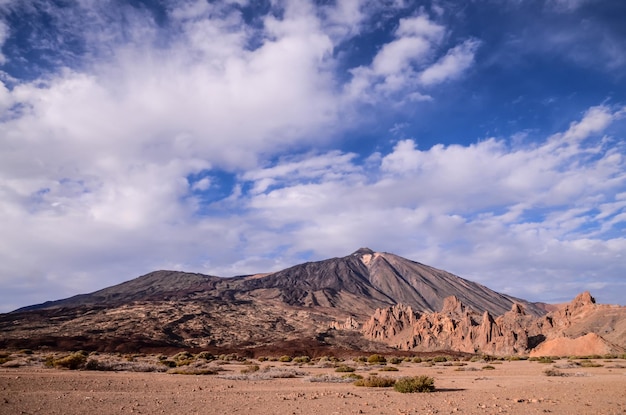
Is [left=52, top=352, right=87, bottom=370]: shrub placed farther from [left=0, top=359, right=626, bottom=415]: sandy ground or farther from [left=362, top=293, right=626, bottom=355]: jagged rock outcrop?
[left=362, top=293, right=626, bottom=355]: jagged rock outcrop

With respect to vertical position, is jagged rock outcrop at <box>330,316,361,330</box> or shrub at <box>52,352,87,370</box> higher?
jagged rock outcrop at <box>330,316,361,330</box>

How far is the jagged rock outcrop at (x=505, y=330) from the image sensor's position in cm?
6191

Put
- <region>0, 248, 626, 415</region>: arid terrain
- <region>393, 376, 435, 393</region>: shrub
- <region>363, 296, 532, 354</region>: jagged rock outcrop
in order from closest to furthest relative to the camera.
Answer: <region>0, 248, 626, 415</region>: arid terrain → <region>393, 376, 435, 393</region>: shrub → <region>363, 296, 532, 354</region>: jagged rock outcrop

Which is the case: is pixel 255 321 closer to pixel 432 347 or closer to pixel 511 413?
pixel 432 347

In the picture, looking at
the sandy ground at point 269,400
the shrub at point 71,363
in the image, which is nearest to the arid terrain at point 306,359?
the sandy ground at point 269,400

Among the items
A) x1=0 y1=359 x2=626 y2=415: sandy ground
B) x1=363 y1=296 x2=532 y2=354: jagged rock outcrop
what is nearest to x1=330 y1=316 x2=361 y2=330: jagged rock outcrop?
x1=363 y1=296 x2=532 y2=354: jagged rock outcrop

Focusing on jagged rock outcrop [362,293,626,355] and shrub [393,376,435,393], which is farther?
jagged rock outcrop [362,293,626,355]

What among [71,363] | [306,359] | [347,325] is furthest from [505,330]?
[71,363]

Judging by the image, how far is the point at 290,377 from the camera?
23734mm

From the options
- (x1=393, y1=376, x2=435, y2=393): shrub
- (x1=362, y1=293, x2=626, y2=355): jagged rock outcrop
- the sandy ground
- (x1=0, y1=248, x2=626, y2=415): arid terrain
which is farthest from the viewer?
(x1=362, y1=293, x2=626, y2=355): jagged rock outcrop

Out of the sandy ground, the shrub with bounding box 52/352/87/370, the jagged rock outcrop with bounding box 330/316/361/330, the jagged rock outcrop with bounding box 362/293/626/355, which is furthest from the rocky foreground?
the sandy ground

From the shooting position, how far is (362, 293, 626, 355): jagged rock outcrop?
2437 inches

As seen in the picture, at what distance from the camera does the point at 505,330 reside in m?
69.3

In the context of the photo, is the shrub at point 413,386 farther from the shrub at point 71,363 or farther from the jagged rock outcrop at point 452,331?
the jagged rock outcrop at point 452,331
